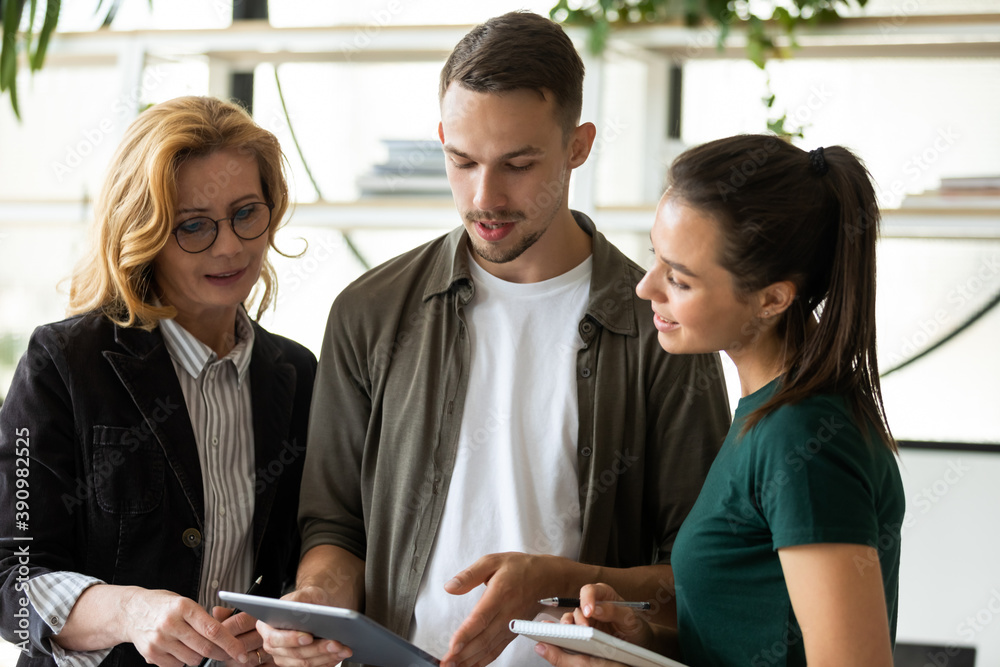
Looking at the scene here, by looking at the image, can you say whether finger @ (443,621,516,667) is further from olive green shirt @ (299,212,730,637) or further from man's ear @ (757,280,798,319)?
man's ear @ (757,280,798,319)

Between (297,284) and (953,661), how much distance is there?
2.35m

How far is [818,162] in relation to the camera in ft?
3.73

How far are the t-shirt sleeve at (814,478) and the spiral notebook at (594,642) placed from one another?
0.66ft

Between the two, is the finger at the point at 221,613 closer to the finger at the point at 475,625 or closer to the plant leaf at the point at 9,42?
the finger at the point at 475,625

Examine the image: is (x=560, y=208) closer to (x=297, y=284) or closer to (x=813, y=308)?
(x=813, y=308)

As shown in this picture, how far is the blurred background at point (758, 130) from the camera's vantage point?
2.54 meters

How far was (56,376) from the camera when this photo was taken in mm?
1421

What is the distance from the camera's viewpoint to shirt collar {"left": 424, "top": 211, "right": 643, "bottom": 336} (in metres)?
1.51

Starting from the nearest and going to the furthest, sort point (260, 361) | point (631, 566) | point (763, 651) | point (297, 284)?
point (763, 651), point (631, 566), point (260, 361), point (297, 284)

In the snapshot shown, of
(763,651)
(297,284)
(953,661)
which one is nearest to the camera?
(763,651)

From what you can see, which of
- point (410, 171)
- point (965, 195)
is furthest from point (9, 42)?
point (965, 195)

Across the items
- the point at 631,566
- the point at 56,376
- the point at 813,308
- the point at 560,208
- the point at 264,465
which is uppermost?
the point at 560,208

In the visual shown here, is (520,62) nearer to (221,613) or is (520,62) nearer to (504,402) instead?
(504,402)

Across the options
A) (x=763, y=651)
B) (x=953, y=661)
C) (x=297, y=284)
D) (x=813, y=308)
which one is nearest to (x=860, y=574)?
(x=763, y=651)
